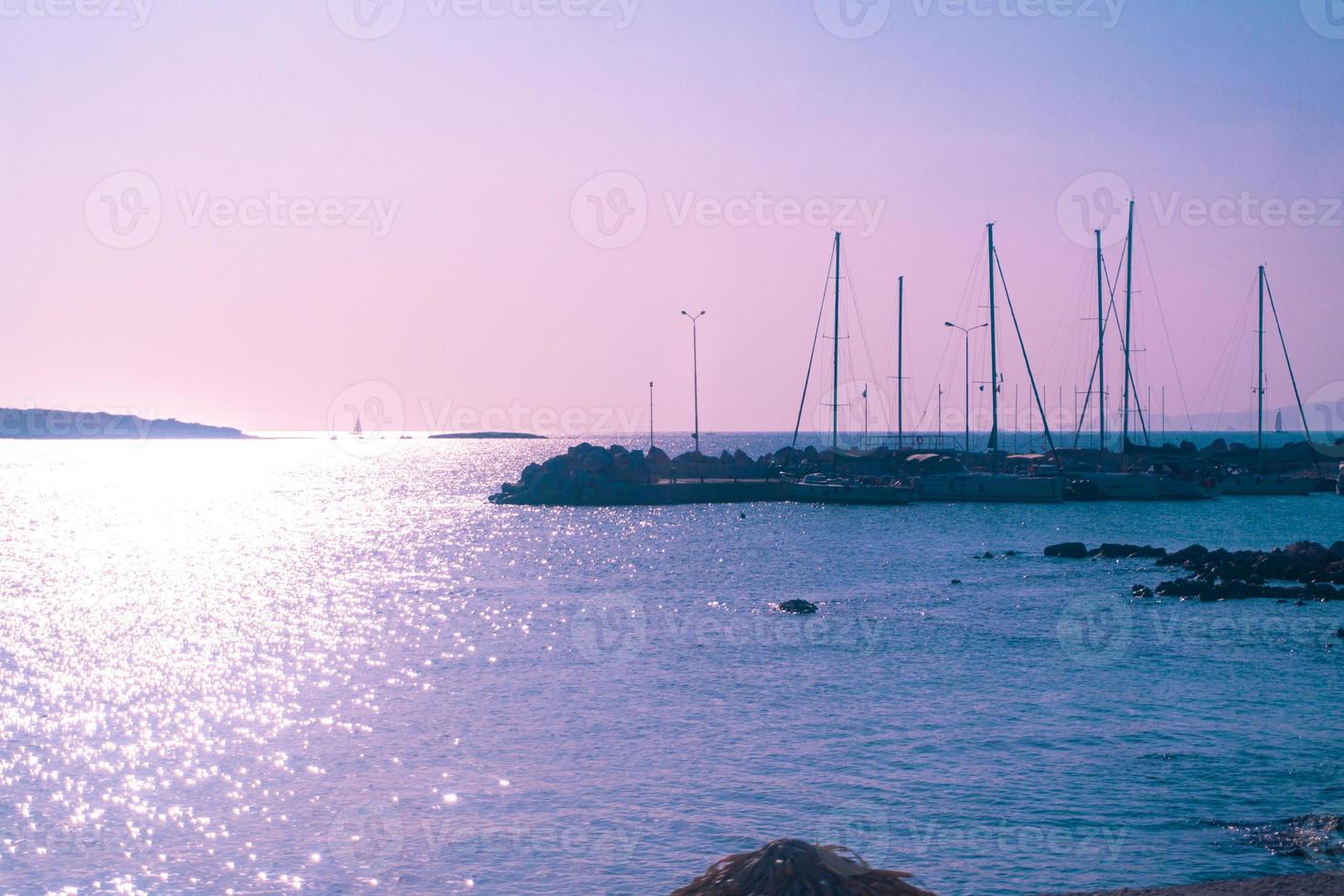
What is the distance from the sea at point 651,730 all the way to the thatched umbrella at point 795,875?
294 inches

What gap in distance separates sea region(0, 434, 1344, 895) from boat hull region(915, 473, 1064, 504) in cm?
3517

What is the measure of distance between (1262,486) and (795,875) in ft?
343

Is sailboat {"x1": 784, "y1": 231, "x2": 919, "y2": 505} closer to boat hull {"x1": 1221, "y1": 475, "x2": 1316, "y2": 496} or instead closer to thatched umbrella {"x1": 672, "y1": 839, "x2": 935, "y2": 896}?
boat hull {"x1": 1221, "y1": 475, "x2": 1316, "y2": 496}

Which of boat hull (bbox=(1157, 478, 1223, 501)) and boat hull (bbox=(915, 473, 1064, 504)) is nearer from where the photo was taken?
boat hull (bbox=(915, 473, 1064, 504))

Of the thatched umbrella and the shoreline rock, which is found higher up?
the thatched umbrella

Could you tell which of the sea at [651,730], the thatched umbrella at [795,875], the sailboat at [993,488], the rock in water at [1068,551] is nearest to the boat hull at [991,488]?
the sailboat at [993,488]

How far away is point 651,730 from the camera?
2355 cm

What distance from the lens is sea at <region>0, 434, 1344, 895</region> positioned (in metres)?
16.3

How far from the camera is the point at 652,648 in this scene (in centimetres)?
3375

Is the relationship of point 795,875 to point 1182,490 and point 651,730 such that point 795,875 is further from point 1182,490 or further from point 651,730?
point 1182,490

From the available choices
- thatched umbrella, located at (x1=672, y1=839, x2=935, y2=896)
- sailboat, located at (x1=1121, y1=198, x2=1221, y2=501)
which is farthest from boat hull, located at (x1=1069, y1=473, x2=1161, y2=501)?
thatched umbrella, located at (x1=672, y1=839, x2=935, y2=896)

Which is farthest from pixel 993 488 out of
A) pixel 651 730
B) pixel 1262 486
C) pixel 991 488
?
pixel 651 730

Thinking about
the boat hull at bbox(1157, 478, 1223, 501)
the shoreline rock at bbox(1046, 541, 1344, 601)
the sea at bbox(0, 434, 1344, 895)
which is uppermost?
the boat hull at bbox(1157, 478, 1223, 501)

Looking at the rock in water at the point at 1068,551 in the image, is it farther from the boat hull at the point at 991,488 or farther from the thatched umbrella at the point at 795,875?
the thatched umbrella at the point at 795,875
